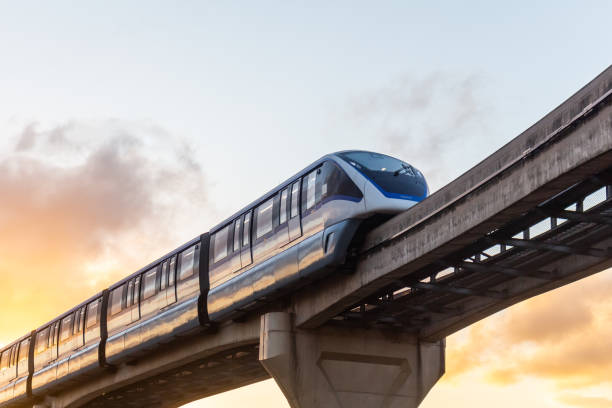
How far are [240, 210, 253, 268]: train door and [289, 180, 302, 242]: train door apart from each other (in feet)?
7.74

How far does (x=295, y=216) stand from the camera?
22.7 meters

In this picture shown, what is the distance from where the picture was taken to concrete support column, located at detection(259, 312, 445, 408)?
81.0 ft

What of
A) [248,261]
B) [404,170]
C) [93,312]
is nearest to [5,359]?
[93,312]

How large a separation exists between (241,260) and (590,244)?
10097 mm

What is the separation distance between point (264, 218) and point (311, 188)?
2487 millimetres

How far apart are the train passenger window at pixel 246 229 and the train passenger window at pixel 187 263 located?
3.45m

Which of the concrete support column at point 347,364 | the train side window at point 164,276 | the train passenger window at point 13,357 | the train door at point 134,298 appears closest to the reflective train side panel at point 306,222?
the concrete support column at point 347,364

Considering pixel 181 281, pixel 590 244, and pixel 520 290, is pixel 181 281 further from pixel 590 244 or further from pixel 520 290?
pixel 590 244

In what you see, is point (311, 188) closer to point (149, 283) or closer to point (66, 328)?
point (149, 283)

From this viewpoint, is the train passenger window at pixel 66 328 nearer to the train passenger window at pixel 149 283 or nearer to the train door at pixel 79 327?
the train door at pixel 79 327

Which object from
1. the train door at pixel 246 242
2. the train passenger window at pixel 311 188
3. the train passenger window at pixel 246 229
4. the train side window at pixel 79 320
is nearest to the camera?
the train passenger window at pixel 311 188

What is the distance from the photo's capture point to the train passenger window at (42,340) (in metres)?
43.4

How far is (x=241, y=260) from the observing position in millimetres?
25359

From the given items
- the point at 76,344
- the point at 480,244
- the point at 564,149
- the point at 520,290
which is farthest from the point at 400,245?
the point at 76,344
